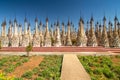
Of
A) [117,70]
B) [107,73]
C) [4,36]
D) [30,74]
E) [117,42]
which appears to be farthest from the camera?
[4,36]

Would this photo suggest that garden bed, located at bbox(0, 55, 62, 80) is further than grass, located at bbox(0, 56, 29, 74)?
No

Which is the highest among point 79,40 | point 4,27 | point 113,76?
point 4,27

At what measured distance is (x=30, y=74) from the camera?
42.1 ft

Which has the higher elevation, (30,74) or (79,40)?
(79,40)

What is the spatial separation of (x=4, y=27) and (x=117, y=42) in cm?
3289

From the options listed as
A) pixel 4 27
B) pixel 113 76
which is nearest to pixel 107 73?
pixel 113 76

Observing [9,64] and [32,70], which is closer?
[32,70]

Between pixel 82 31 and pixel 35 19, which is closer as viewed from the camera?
pixel 82 31

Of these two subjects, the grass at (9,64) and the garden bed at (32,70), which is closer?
the garden bed at (32,70)

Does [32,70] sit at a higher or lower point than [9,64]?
lower

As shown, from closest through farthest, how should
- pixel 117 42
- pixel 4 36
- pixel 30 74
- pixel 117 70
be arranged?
pixel 30 74
pixel 117 70
pixel 117 42
pixel 4 36

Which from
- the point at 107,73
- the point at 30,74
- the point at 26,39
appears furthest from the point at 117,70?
the point at 26,39

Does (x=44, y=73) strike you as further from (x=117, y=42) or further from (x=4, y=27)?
(x=4, y=27)

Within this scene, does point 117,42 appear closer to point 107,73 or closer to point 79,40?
point 79,40
